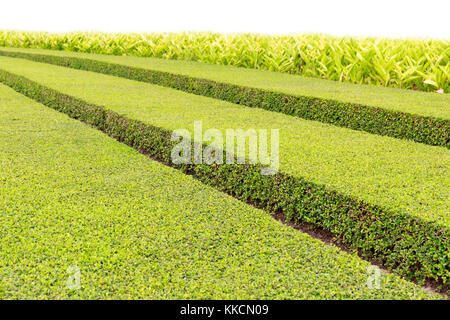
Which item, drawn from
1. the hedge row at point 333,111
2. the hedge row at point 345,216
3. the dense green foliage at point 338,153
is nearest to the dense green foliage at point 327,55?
the hedge row at point 333,111

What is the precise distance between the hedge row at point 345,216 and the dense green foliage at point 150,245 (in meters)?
0.52

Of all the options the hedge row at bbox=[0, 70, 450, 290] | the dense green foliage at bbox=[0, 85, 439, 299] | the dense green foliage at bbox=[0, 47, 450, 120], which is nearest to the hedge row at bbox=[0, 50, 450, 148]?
the dense green foliage at bbox=[0, 47, 450, 120]

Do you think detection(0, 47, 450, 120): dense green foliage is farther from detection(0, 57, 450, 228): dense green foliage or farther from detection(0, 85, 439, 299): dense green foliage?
detection(0, 85, 439, 299): dense green foliage

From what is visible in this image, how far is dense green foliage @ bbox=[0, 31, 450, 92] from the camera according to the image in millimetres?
11062

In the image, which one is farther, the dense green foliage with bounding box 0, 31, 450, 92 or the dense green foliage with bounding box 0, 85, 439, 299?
the dense green foliage with bounding box 0, 31, 450, 92

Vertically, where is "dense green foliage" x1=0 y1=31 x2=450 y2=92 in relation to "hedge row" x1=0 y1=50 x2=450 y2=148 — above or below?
above

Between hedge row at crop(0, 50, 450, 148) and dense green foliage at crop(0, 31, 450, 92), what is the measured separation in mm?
3430

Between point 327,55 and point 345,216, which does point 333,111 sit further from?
point 327,55

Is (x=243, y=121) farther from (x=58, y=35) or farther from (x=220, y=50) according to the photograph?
(x=58, y=35)

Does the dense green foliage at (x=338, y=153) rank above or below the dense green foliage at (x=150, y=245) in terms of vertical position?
above

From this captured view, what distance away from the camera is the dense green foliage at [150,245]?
2.97 m

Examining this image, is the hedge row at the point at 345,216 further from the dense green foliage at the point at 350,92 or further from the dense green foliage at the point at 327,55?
the dense green foliage at the point at 327,55

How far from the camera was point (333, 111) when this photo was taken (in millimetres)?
8117
